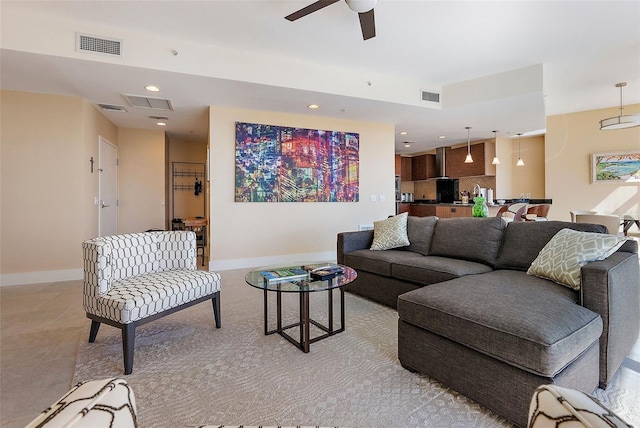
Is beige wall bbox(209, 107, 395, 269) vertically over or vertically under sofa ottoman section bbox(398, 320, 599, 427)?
over

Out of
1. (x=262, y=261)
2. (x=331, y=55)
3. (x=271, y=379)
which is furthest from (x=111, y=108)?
(x=271, y=379)

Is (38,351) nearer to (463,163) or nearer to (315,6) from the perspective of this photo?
(315,6)

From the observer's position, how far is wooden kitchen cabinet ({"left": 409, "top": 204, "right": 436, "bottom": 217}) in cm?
802

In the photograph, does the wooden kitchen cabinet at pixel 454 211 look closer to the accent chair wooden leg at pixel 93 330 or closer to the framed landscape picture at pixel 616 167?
the framed landscape picture at pixel 616 167

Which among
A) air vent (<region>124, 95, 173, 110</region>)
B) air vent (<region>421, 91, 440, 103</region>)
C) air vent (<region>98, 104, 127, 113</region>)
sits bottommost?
air vent (<region>124, 95, 173, 110</region>)

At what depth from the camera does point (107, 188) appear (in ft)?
17.5

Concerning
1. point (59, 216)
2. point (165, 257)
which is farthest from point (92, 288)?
point (59, 216)

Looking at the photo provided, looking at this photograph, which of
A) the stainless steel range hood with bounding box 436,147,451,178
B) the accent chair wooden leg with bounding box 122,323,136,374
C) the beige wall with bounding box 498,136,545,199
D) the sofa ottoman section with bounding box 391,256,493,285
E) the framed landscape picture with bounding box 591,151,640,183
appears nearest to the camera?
the accent chair wooden leg with bounding box 122,323,136,374

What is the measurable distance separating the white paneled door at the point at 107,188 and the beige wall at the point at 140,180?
0.70 ft

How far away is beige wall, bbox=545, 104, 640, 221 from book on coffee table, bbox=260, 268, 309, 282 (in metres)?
6.71

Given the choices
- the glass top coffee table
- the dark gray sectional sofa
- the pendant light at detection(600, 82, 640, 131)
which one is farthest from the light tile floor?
the pendant light at detection(600, 82, 640, 131)

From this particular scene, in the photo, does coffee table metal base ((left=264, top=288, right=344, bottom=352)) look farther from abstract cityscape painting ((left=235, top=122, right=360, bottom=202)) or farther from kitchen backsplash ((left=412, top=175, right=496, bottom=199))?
kitchen backsplash ((left=412, top=175, right=496, bottom=199))

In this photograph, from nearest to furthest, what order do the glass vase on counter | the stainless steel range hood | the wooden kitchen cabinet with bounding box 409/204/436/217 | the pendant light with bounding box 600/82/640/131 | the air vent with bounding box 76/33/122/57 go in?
1. the air vent with bounding box 76/33/122/57
2. the glass vase on counter
3. the pendant light with bounding box 600/82/640/131
4. the wooden kitchen cabinet with bounding box 409/204/436/217
5. the stainless steel range hood

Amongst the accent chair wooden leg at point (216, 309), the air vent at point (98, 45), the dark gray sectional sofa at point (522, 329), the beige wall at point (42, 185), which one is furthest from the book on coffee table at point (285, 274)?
the beige wall at point (42, 185)
